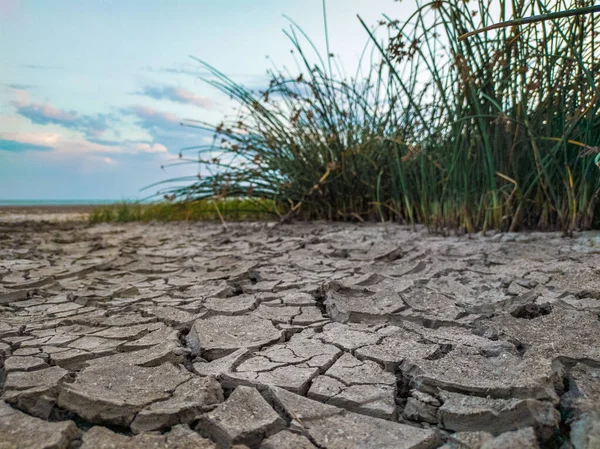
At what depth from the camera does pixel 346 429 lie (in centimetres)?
88

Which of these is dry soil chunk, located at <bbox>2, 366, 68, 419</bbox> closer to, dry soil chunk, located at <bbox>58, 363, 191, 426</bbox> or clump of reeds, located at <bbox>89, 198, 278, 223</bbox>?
dry soil chunk, located at <bbox>58, 363, 191, 426</bbox>

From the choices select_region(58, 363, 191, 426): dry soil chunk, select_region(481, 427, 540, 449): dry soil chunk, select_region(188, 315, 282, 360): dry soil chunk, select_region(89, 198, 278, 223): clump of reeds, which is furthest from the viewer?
select_region(89, 198, 278, 223): clump of reeds

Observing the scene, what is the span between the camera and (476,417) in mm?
893

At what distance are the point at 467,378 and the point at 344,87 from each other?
2.83m

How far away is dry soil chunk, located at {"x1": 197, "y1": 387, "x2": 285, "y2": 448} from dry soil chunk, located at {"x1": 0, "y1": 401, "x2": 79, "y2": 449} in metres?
0.22

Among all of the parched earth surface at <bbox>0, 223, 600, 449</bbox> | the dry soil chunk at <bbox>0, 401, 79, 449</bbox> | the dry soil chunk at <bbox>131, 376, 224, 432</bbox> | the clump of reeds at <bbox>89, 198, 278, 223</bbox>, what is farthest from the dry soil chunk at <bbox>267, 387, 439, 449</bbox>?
the clump of reeds at <bbox>89, 198, 278, 223</bbox>

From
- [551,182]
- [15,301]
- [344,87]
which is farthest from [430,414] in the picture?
[344,87]

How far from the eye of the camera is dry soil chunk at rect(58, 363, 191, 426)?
925mm

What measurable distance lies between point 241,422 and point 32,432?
14.0 inches

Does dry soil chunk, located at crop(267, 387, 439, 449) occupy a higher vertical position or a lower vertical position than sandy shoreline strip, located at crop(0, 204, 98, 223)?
lower

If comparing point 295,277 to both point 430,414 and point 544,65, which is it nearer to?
point 430,414

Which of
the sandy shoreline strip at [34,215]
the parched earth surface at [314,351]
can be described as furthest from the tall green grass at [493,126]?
the sandy shoreline strip at [34,215]

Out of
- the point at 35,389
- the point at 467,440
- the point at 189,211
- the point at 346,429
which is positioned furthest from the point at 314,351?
the point at 189,211

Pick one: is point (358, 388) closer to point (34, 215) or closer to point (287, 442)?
point (287, 442)
